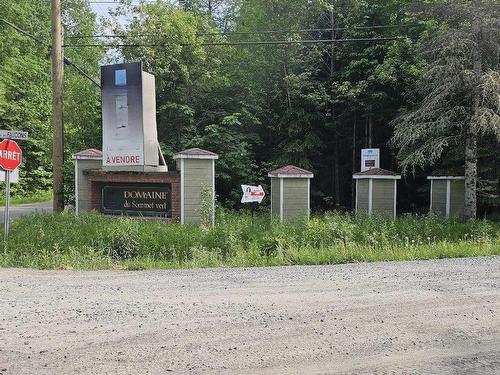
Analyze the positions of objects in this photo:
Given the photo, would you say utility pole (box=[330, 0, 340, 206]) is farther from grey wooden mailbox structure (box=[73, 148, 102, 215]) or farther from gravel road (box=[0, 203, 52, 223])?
gravel road (box=[0, 203, 52, 223])

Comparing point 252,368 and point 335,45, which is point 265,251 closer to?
point 252,368

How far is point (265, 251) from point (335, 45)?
17.4 meters

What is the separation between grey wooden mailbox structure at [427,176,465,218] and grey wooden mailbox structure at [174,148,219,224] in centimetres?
900

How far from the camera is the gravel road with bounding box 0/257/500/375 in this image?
448 centimetres

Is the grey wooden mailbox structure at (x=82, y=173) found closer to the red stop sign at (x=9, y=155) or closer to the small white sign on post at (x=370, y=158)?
the red stop sign at (x=9, y=155)

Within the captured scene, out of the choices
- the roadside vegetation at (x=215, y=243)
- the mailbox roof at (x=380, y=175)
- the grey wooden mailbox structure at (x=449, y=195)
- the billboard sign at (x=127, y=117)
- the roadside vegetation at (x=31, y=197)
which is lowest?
the roadside vegetation at (x=31, y=197)

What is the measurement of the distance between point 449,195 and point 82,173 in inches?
498

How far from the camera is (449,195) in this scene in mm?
18625

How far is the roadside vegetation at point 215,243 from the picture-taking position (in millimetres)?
10258

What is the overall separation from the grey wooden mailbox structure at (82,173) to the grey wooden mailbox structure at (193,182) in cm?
345

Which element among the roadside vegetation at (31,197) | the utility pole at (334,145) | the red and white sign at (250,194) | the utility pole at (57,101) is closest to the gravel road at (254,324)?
the utility pole at (57,101)

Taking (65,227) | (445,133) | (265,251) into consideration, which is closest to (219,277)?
(265,251)

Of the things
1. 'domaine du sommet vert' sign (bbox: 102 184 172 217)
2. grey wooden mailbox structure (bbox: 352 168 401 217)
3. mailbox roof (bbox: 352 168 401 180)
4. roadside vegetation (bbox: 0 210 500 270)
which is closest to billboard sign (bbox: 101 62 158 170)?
'domaine du sommet vert' sign (bbox: 102 184 172 217)

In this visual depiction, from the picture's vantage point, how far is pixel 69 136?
25016 mm
